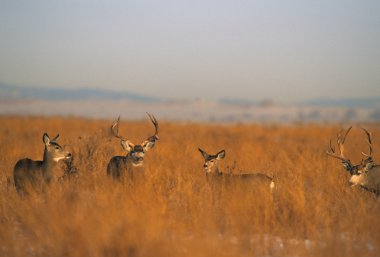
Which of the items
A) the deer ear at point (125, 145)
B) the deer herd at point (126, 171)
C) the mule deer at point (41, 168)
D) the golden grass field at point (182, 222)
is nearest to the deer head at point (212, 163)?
the deer herd at point (126, 171)

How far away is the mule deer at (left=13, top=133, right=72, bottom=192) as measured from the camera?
8.11 meters

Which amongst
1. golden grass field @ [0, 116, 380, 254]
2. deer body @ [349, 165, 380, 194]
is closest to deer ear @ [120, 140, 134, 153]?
golden grass field @ [0, 116, 380, 254]

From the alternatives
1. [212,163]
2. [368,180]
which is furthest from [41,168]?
[368,180]

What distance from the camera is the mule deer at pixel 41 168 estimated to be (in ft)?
26.6

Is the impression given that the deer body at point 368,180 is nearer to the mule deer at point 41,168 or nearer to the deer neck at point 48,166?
the mule deer at point 41,168

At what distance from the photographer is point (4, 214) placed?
6.51 metres

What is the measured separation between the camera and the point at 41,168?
845cm

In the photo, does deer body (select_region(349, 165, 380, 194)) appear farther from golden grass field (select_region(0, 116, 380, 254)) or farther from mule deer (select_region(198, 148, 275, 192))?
mule deer (select_region(198, 148, 275, 192))

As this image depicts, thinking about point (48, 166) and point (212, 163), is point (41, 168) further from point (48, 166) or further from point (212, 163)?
point (212, 163)

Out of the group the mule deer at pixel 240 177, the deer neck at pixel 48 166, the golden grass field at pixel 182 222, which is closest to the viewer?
the golden grass field at pixel 182 222

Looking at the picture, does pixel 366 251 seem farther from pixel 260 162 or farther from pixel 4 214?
pixel 260 162

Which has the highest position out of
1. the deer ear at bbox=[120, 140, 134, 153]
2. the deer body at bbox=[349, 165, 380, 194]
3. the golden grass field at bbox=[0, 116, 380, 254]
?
the deer ear at bbox=[120, 140, 134, 153]

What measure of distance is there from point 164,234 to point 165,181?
3.65m

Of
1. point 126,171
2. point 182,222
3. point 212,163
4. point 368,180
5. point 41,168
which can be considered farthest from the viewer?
point 212,163
